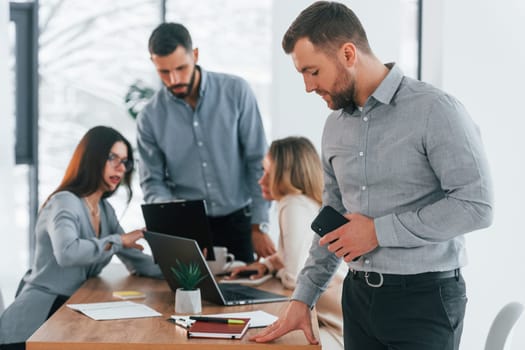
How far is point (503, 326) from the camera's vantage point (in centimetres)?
222

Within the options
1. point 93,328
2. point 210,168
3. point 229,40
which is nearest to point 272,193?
point 210,168

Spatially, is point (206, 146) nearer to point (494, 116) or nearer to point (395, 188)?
point (494, 116)

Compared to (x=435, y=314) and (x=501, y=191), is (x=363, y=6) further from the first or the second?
(x=435, y=314)

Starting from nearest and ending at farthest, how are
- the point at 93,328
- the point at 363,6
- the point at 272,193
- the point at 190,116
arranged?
the point at 93,328 < the point at 272,193 < the point at 190,116 < the point at 363,6

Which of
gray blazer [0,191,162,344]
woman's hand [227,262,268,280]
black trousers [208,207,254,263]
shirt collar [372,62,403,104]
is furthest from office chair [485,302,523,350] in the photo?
black trousers [208,207,254,263]

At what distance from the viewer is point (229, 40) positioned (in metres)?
5.33

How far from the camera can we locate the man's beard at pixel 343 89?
1.80m

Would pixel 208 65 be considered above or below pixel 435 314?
above

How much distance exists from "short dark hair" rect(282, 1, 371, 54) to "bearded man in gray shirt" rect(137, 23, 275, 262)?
1.78 m

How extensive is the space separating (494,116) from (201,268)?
2.36 m

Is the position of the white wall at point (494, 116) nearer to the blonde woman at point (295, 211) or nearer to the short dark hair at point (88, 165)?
the blonde woman at point (295, 211)

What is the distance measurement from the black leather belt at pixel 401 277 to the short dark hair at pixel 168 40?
71.1 inches

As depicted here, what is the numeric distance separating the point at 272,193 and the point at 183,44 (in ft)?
2.53

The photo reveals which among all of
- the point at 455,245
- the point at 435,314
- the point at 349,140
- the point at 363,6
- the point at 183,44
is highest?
the point at 363,6
